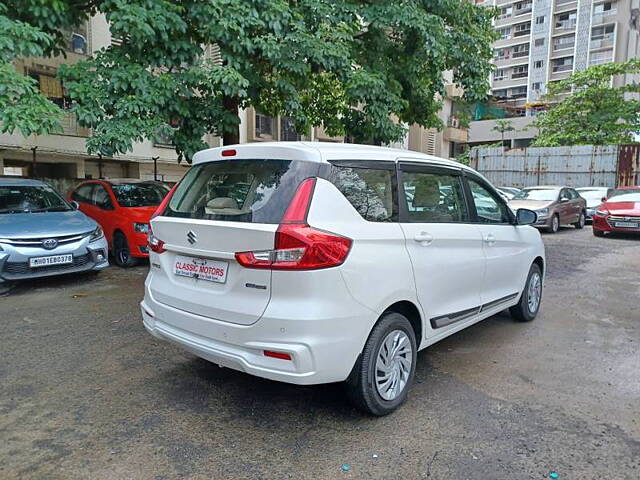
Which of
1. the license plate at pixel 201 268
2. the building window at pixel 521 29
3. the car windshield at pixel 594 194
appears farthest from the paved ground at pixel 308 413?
the building window at pixel 521 29

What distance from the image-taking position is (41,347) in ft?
14.3

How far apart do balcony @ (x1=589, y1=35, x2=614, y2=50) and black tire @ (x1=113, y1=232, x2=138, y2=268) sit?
5729 cm

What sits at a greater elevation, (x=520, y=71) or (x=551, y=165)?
(x=520, y=71)

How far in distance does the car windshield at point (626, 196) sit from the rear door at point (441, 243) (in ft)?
35.7

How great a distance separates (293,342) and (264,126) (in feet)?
60.7

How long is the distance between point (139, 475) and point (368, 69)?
740cm

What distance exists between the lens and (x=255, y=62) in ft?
26.0

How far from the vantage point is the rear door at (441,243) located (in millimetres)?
3361

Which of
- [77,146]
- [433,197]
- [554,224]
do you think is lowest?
[554,224]

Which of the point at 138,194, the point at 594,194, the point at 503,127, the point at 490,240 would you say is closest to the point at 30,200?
the point at 138,194

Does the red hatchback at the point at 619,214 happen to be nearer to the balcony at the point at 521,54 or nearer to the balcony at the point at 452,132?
the balcony at the point at 452,132

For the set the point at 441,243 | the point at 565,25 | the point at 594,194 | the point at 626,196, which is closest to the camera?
the point at 441,243

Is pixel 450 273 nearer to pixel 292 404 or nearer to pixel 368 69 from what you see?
pixel 292 404

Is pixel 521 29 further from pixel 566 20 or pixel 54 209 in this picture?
pixel 54 209
